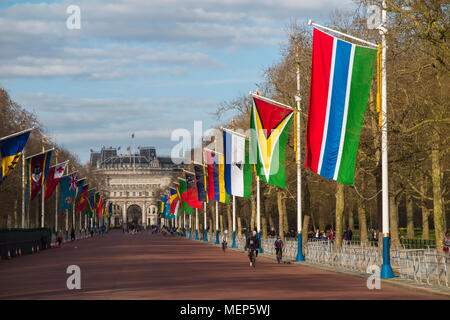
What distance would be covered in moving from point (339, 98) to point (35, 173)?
3139 cm

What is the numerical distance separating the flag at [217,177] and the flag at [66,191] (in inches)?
746

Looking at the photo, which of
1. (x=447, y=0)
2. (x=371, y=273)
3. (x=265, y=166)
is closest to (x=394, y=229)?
(x=265, y=166)

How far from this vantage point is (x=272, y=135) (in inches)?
1437

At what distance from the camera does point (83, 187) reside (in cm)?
9062

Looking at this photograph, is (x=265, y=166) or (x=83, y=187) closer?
(x=265, y=166)

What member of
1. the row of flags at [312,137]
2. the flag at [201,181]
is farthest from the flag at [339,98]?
the flag at [201,181]

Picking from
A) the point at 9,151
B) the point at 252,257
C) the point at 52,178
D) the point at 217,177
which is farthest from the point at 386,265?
the point at 52,178

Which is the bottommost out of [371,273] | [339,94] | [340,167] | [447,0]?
[371,273]

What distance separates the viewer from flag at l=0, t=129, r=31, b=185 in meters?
40.8

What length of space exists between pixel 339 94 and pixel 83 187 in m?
69.4

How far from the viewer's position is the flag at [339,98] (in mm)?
24094

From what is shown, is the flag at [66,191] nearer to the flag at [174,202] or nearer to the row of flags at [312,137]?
the row of flags at [312,137]

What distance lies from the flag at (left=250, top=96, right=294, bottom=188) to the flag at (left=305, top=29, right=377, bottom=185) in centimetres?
1118
